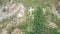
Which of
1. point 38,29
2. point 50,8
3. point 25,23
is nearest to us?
point 38,29

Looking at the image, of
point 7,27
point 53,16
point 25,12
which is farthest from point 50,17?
point 7,27

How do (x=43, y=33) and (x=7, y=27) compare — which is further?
(x=7, y=27)

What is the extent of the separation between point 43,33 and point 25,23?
2.04 m

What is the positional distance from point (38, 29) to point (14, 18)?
313 cm

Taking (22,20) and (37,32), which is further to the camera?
(22,20)

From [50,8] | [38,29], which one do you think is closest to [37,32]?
[38,29]

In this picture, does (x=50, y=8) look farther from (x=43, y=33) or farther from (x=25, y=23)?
(x=43, y=33)

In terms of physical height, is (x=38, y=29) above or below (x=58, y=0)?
below

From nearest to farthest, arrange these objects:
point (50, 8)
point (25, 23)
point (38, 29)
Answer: point (38, 29)
point (25, 23)
point (50, 8)

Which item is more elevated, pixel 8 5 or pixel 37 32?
pixel 8 5

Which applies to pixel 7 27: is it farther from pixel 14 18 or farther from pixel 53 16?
pixel 53 16

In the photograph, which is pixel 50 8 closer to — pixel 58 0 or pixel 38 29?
pixel 58 0

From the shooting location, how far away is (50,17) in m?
15.0

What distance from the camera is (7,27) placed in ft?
47.8
